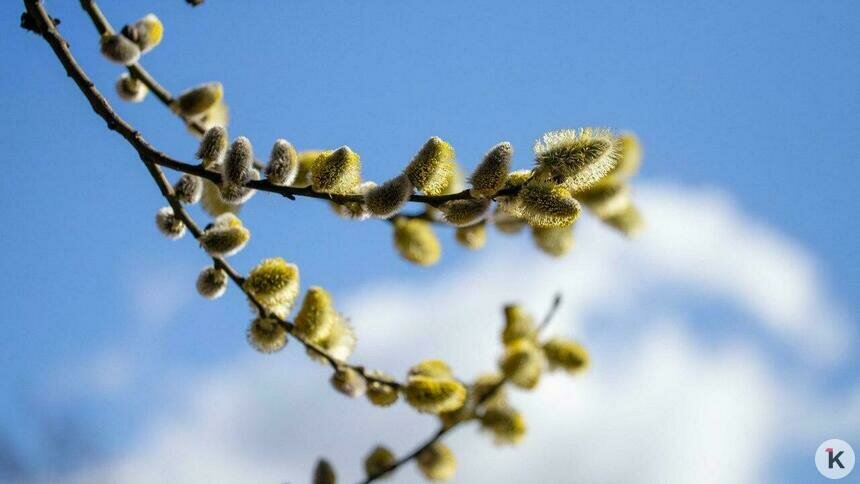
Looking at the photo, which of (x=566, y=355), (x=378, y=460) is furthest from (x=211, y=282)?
(x=566, y=355)

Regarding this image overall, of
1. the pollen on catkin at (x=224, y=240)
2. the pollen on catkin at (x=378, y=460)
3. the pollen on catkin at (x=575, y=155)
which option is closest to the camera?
the pollen on catkin at (x=575, y=155)

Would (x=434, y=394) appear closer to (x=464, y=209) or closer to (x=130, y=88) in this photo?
(x=464, y=209)

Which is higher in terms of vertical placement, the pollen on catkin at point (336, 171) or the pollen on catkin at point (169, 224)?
the pollen on catkin at point (336, 171)

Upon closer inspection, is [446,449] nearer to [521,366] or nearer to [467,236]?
[521,366]

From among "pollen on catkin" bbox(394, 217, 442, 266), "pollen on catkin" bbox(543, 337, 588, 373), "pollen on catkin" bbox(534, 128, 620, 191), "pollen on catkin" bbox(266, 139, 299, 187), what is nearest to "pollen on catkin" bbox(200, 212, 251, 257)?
"pollen on catkin" bbox(266, 139, 299, 187)

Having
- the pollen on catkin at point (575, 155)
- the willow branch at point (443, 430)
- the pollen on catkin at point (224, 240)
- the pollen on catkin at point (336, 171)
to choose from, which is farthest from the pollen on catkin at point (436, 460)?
the pollen on catkin at point (575, 155)

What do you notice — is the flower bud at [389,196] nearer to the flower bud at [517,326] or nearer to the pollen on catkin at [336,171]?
the pollen on catkin at [336,171]

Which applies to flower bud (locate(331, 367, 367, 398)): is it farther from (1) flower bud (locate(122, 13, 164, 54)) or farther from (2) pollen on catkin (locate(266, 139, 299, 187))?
(1) flower bud (locate(122, 13, 164, 54))

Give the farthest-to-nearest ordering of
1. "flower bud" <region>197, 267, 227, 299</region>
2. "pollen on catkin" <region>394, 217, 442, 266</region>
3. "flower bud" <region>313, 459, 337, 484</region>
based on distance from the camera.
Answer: "pollen on catkin" <region>394, 217, 442, 266</region>
"flower bud" <region>313, 459, 337, 484</region>
"flower bud" <region>197, 267, 227, 299</region>
